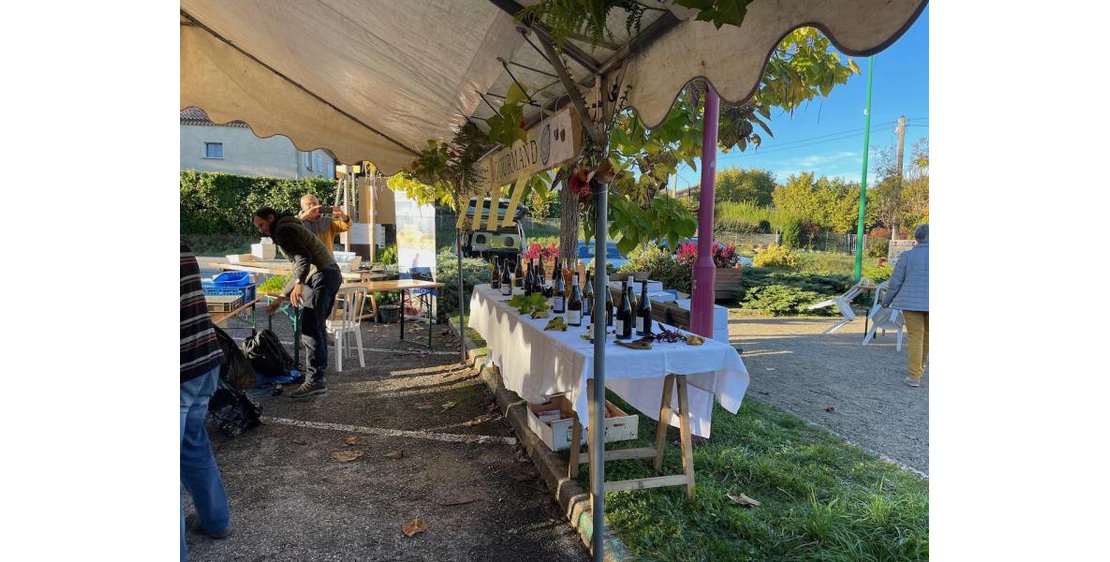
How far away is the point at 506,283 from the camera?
5559 millimetres

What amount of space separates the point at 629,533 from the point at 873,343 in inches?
284

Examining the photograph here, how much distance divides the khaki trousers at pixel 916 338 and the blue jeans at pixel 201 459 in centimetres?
639

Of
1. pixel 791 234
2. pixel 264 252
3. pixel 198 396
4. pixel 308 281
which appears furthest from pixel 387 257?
pixel 791 234

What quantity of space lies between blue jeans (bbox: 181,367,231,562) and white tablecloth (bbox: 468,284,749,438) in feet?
5.36

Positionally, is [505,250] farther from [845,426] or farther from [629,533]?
[629,533]

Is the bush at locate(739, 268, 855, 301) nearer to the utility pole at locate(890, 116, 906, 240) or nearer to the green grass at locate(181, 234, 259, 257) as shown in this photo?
the utility pole at locate(890, 116, 906, 240)

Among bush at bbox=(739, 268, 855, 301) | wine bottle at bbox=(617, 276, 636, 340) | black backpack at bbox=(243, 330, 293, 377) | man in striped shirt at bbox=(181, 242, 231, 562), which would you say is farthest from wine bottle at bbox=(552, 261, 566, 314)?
bush at bbox=(739, 268, 855, 301)

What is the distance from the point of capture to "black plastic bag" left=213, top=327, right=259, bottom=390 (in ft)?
→ 12.9

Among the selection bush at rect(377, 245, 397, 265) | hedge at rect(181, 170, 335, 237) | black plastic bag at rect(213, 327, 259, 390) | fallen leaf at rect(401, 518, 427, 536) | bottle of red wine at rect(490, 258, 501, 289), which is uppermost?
hedge at rect(181, 170, 335, 237)

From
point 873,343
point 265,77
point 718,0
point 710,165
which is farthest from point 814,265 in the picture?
point 718,0

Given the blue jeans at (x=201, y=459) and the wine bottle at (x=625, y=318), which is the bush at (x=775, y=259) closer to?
the wine bottle at (x=625, y=318)

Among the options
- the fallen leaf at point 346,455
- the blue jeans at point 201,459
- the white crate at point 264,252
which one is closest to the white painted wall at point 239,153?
the white crate at point 264,252

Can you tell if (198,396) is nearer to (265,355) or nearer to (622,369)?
(622,369)

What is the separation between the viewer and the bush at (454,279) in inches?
374
